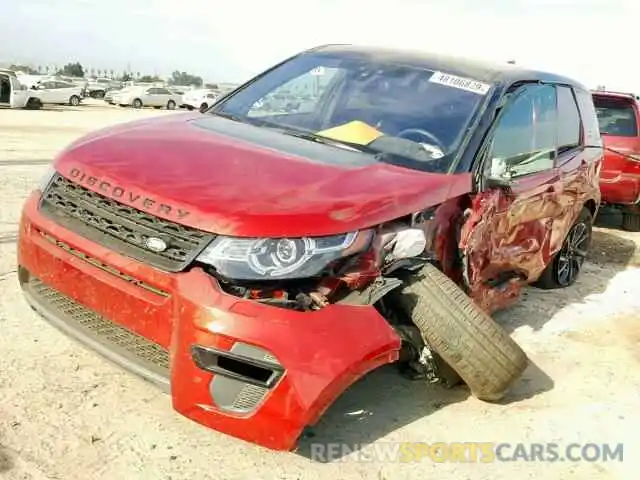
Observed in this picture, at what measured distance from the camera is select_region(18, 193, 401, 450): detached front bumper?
103 inches

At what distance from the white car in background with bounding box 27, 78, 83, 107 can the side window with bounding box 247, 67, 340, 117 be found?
3316 centimetres

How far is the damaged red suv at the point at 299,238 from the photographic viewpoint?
8.80 ft

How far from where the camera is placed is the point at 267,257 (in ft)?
9.02

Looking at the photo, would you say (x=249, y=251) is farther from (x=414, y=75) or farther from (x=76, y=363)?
(x=414, y=75)

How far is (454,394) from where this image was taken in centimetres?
379

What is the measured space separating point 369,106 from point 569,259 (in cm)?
292

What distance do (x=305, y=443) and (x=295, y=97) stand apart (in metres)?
2.28

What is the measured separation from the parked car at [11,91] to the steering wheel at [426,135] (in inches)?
1048

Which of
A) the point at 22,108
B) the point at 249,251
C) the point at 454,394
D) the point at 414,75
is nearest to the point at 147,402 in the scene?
the point at 249,251

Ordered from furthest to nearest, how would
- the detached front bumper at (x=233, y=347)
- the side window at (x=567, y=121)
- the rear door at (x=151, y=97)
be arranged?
the rear door at (x=151, y=97), the side window at (x=567, y=121), the detached front bumper at (x=233, y=347)

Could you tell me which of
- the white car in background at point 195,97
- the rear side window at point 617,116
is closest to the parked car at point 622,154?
the rear side window at point 617,116

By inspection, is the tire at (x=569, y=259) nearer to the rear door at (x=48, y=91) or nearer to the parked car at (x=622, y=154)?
the parked car at (x=622, y=154)

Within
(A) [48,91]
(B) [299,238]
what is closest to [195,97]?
(A) [48,91]

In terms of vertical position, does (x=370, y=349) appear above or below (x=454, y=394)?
above
